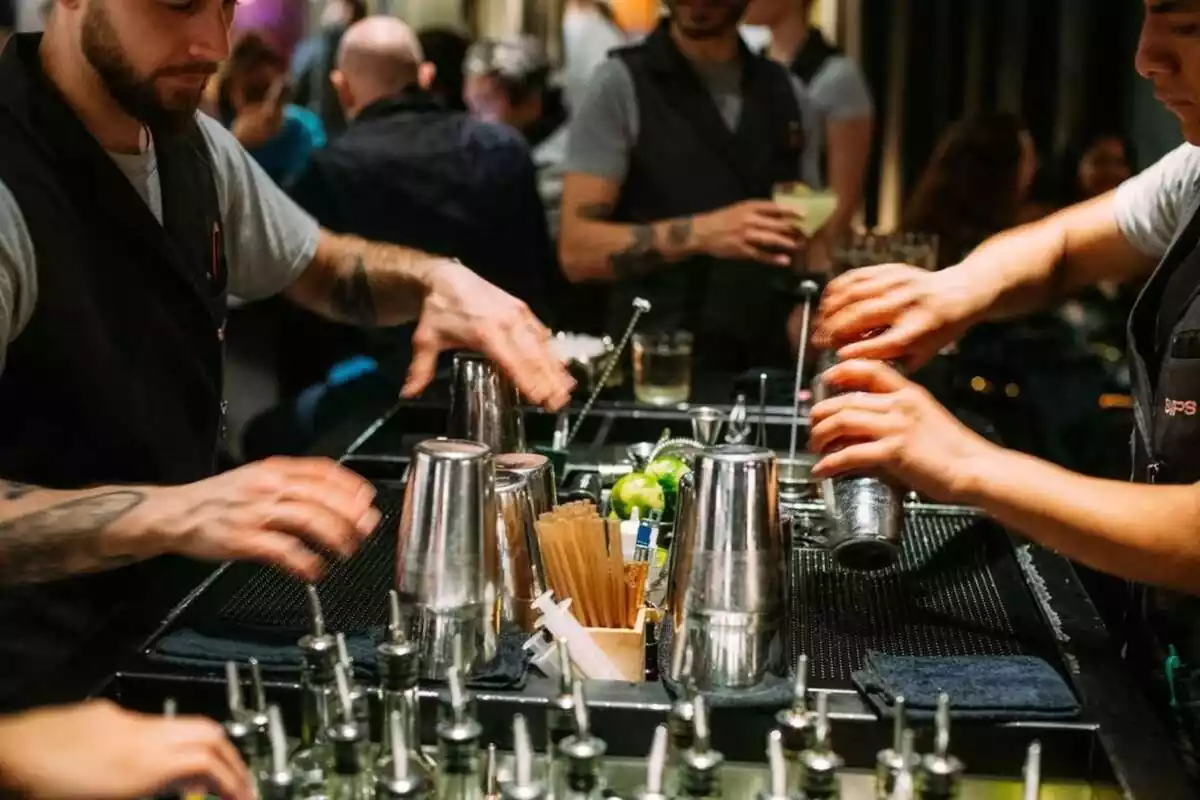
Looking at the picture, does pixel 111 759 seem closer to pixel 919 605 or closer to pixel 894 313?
pixel 919 605

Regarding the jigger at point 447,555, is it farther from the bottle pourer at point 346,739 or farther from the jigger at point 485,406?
the jigger at point 485,406

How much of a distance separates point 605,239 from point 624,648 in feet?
6.16

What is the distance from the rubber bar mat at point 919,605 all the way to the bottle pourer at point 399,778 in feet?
1.30

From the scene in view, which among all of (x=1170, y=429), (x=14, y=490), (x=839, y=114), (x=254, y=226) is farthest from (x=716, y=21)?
(x=14, y=490)

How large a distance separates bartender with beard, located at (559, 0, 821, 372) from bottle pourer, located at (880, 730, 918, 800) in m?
1.91

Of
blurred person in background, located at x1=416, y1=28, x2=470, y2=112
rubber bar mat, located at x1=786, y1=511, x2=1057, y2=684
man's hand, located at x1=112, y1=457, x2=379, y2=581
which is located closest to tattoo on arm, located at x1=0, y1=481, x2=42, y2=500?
man's hand, located at x1=112, y1=457, x2=379, y2=581

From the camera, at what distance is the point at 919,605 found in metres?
1.48

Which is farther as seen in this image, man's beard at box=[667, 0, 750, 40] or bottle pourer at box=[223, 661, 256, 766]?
man's beard at box=[667, 0, 750, 40]

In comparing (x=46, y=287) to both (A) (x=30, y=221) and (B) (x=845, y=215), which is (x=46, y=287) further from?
(B) (x=845, y=215)

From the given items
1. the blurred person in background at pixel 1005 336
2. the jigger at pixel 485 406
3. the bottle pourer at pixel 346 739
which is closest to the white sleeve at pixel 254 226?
the jigger at pixel 485 406

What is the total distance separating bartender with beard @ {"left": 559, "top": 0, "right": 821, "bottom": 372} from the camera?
3035 millimetres

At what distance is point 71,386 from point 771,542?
0.88 metres

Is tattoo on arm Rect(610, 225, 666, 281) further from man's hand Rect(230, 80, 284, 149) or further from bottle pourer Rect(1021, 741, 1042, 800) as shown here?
bottle pourer Rect(1021, 741, 1042, 800)

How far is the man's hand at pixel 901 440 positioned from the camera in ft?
4.17
